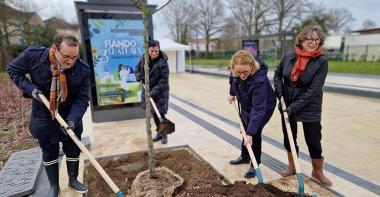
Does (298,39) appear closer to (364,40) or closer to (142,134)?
(142,134)

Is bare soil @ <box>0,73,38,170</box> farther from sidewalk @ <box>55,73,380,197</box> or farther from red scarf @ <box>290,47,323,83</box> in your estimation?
red scarf @ <box>290,47,323,83</box>

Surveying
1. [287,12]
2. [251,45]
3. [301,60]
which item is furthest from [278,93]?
[287,12]

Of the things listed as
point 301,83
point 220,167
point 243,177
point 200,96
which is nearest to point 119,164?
point 220,167

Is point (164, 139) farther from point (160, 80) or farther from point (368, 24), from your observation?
point (368, 24)

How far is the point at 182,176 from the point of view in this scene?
3.29m

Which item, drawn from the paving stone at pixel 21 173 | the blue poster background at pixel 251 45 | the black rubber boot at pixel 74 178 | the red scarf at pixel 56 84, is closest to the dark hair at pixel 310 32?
the red scarf at pixel 56 84

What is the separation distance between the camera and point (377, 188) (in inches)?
119

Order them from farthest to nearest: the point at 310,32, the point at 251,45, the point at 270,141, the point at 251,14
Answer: the point at 251,14, the point at 251,45, the point at 270,141, the point at 310,32

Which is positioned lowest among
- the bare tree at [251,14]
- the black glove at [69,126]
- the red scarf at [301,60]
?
the black glove at [69,126]

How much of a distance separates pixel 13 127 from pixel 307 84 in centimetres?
502

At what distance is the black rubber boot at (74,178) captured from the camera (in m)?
2.97

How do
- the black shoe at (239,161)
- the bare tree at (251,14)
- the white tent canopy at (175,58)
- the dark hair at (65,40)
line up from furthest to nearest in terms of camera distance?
the bare tree at (251,14) < the white tent canopy at (175,58) < the black shoe at (239,161) < the dark hair at (65,40)

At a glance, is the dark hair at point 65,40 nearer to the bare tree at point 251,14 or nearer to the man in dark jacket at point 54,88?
the man in dark jacket at point 54,88

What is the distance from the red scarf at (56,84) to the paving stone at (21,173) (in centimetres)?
98
